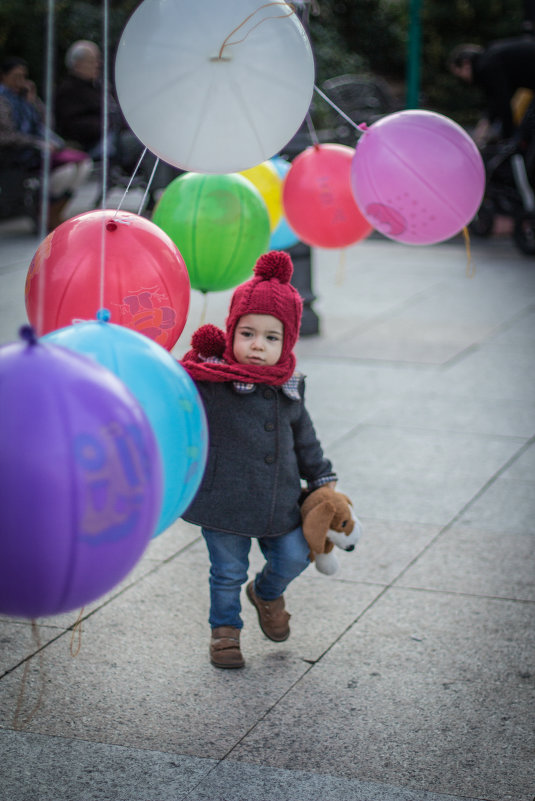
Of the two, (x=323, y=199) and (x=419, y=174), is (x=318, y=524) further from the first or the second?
(x=323, y=199)

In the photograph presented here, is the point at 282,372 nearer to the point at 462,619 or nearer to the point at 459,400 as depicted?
the point at 462,619

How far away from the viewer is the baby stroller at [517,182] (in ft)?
35.7

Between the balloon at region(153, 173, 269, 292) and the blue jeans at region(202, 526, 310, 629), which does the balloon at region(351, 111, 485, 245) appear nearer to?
the balloon at region(153, 173, 269, 292)

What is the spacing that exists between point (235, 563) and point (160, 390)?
131 cm

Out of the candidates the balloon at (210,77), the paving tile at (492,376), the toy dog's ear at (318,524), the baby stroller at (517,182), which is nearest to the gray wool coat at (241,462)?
the toy dog's ear at (318,524)

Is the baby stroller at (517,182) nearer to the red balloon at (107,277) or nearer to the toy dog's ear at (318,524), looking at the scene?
the toy dog's ear at (318,524)

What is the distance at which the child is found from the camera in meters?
3.28

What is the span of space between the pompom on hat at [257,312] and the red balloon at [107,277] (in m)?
0.36

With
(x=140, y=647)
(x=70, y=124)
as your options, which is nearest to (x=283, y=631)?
(x=140, y=647)

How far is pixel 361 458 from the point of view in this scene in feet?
18.1

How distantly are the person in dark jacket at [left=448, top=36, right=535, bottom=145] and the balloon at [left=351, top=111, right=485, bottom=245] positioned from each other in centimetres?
792

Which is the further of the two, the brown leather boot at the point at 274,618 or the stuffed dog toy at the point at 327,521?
the brown leather boot at the point at 274,618

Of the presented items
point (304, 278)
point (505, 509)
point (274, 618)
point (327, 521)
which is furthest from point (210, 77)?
point (304, 278)

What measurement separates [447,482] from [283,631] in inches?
72.6
